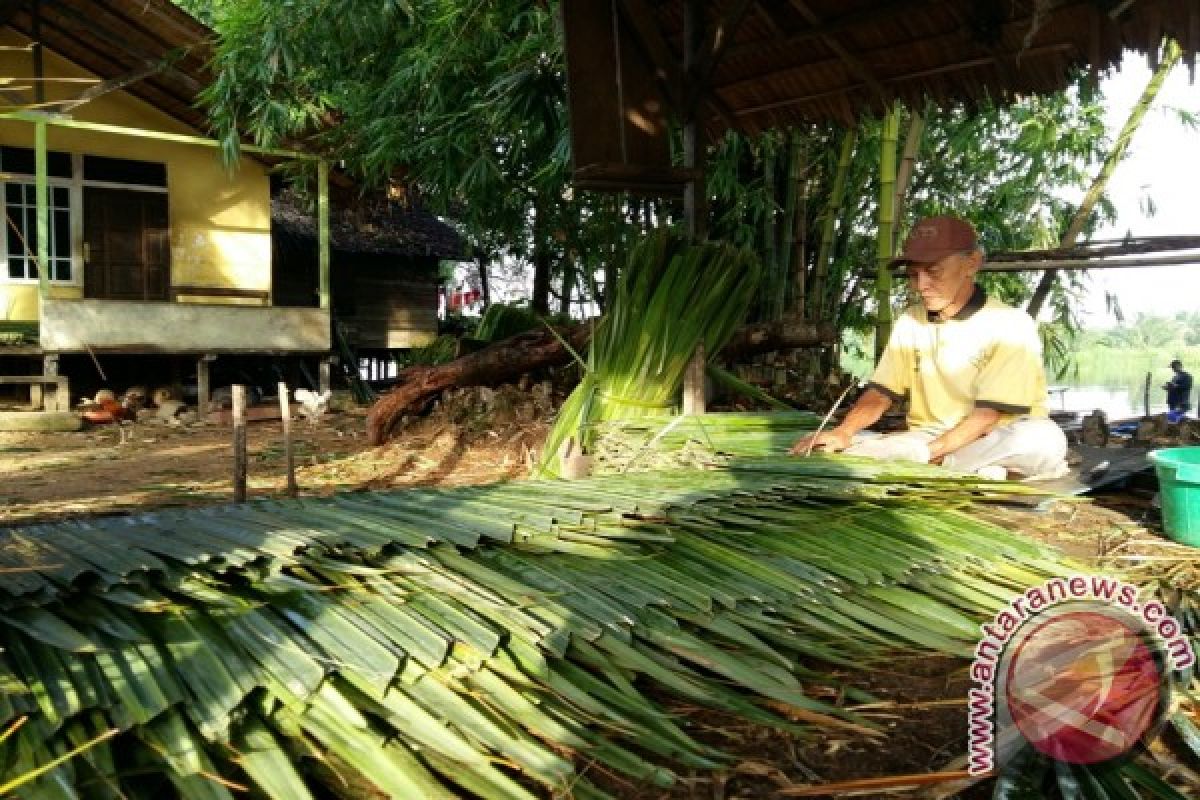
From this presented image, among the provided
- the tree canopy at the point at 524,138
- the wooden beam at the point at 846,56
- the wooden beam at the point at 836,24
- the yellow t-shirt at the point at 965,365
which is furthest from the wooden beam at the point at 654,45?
the yellow t-shirt at the point at 965,365

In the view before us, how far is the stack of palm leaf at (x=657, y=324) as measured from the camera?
3.97 m

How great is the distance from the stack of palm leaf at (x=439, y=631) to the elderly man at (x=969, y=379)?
1.17m

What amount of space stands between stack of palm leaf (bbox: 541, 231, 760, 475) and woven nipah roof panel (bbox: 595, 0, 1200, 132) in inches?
43.9

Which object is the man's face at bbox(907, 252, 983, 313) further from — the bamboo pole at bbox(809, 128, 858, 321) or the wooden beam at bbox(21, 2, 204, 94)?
the wooden beam at bbox(21, 2, 204, 94)

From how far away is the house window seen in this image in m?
10.9

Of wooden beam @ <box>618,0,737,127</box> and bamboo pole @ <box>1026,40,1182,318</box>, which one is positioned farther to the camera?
bamboo pole @ <box>1026,40,1182,318</box>

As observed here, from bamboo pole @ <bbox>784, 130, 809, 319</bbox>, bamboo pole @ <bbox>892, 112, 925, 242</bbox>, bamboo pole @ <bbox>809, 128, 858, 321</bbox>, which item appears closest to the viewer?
bamboo pole @ <bbox>892, 112, 925, 242</bbox>

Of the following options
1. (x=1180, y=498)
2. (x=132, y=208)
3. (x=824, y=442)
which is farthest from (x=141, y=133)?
(x=1180, y=498)

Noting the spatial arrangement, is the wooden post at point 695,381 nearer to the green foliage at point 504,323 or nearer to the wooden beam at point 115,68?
the green foliage at point 504,323

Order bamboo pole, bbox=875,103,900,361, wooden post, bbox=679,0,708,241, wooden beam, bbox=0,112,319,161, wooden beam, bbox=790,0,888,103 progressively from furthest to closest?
wooden beam, bbox=0,112,319,161 → bamboo pole, bbox=875,103,900,361 → wooden post, bbox=679,0,708,241 → wooden beam, bbox=790,0,888,103

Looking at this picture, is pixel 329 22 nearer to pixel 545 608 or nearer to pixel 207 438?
pixel 207 438

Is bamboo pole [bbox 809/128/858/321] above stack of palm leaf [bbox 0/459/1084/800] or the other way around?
above

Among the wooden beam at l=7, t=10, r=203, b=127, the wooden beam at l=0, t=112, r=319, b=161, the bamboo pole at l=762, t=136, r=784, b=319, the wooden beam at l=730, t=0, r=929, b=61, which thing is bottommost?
the bamboo pole at l=762, t=136, r=784, b=319

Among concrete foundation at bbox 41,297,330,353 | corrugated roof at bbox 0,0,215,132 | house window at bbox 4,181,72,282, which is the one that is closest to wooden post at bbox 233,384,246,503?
concrete foundation at bbox 41,297,330,353
